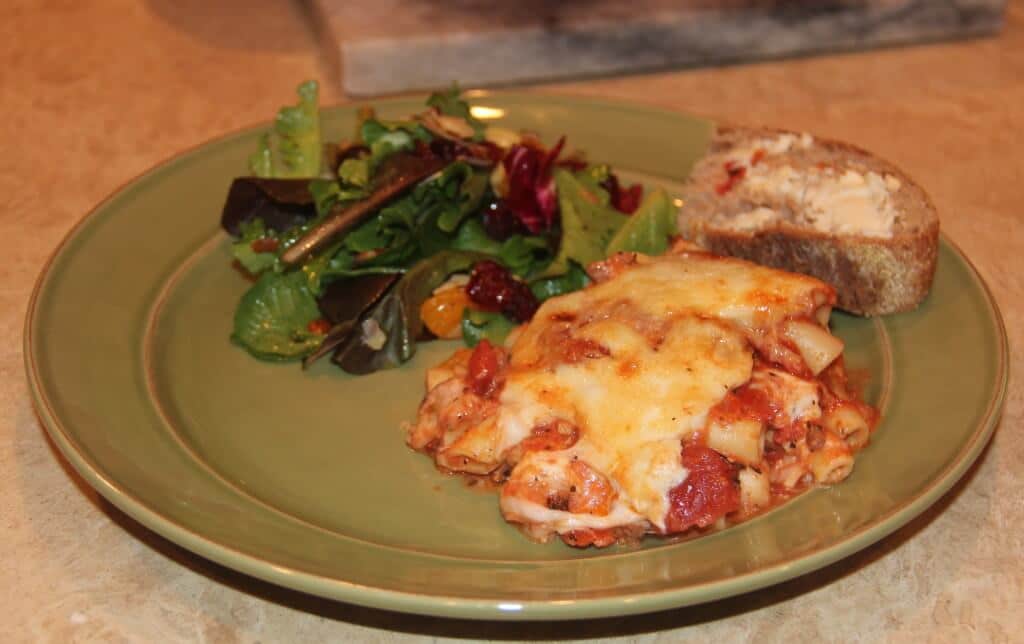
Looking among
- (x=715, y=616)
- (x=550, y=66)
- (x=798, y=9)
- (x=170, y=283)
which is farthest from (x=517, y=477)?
(x=798, y=9)

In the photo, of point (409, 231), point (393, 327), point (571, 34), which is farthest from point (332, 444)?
point (571, 34)

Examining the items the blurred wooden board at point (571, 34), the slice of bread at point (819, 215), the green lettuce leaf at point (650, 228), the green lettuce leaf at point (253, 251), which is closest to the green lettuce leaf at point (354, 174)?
the green lettuce leaf at point (253, 251)

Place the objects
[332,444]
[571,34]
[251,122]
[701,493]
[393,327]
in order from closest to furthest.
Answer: [701,493], [332,444], [393,327], [251,122], [571,34]

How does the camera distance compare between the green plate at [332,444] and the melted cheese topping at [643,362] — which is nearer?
the green plate at [332,444]

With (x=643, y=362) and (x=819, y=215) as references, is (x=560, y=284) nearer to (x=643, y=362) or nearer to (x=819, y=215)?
(x=819, y=215)

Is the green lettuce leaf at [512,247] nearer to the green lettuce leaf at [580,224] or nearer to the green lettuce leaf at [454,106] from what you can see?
the green lettuce leaf at [580,224]

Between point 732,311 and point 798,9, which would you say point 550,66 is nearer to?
point 798,9
